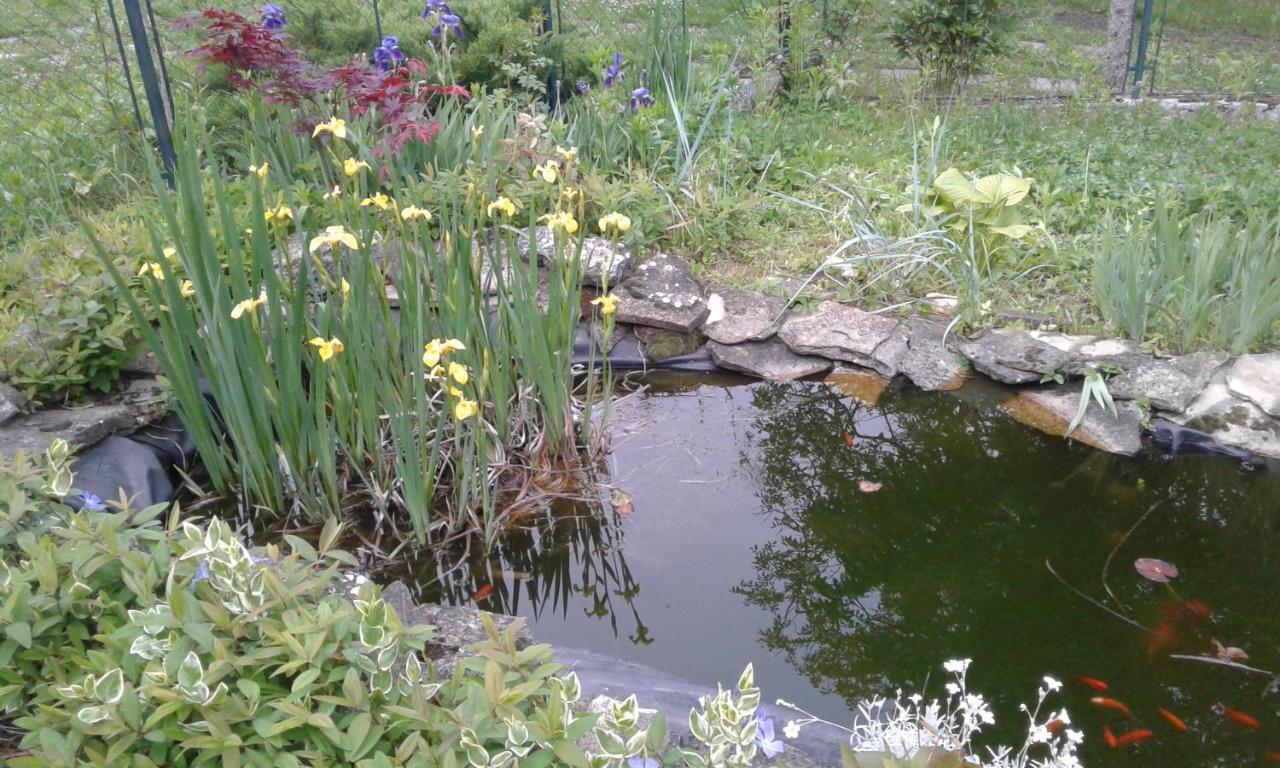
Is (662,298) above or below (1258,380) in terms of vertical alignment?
above

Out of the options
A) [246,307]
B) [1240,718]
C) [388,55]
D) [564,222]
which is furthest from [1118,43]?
[246,307]

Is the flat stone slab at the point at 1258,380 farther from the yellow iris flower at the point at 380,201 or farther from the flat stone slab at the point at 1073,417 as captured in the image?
the yellow iris flower at the point at 380,201

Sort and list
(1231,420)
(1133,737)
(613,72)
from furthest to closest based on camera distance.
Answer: (613,72) → (1231,420) → (1133,737)

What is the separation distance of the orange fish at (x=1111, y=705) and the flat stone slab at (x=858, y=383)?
152 cm

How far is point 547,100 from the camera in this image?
5.40 m

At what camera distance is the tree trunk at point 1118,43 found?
649cm

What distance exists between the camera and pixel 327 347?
2242 millimetres

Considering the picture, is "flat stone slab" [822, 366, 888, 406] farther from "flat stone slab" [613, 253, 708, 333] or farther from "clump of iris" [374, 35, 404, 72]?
"clump of iris" [374, 35, 404, 72]

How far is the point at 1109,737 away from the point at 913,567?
0.68 meters

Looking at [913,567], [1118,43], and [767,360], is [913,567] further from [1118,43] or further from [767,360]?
[1118,43]

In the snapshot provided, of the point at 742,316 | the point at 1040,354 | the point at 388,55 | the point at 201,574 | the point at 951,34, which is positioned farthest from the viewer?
the point at 951,34

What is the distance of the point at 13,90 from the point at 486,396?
4.61 m

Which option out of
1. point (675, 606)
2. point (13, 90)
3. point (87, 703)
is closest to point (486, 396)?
point (675, 606)

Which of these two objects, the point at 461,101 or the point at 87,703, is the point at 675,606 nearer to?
the point at 87,703
